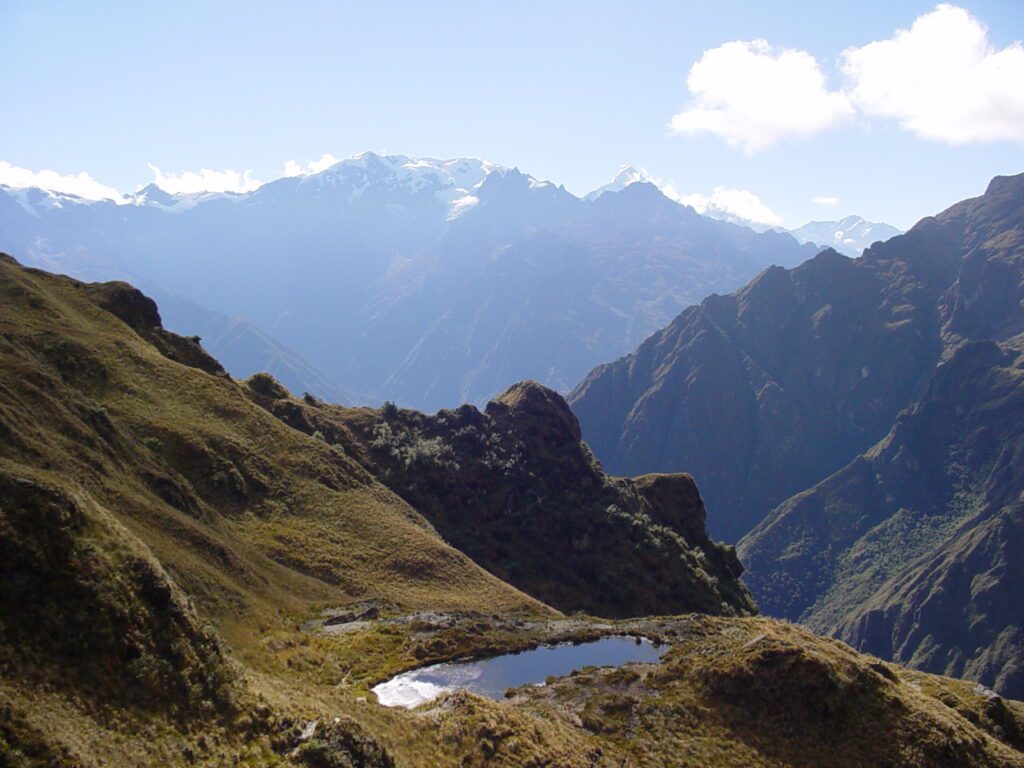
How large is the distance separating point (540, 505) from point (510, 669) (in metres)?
55.4

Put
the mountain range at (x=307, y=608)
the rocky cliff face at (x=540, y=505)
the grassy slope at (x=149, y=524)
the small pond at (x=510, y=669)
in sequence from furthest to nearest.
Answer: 1. the rocky cliff face at (x=540, y=505)
2. the small pond at (x=510, y=669)
3. the mountain range at (x=307, y=608)
4. the grassy slope at (x=149, y=524)

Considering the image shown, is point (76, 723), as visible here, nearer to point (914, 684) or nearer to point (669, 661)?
point (669, 661)

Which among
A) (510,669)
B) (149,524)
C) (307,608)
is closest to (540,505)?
(307,608)

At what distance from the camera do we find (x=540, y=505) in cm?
10000

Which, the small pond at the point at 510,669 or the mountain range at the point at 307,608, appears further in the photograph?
the small pond at the point at 510,669

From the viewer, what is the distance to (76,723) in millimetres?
20266

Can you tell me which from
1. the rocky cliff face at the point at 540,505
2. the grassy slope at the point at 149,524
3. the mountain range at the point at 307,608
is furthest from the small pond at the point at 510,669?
the rocky cliff face at the point at 540,505

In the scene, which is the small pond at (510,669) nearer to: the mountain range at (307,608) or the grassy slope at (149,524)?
the mountain range at (307,608)

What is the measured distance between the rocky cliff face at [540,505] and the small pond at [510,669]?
37461 mm

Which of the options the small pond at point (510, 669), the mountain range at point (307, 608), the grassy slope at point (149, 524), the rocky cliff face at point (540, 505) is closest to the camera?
the grassy slope at point (149, 524)

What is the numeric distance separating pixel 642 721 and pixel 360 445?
67678 mm

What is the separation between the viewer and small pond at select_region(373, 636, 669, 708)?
39.4m

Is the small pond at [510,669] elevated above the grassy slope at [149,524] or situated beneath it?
situated beneath

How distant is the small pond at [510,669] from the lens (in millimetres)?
39438
